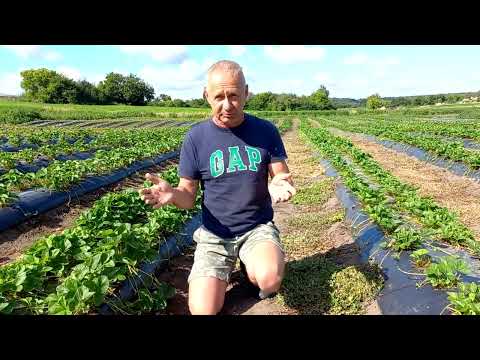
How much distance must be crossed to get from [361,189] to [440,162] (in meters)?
5.70

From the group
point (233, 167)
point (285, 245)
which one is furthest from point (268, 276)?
point (285, 245)

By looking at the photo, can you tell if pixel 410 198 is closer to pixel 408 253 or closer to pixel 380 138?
pixel 408 253

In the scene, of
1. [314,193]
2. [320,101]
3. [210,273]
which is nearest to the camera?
[210,273]

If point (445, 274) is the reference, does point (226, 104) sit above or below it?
above

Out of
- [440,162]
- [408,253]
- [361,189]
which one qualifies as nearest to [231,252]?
[408,253]

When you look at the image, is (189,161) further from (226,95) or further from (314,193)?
(314,193)

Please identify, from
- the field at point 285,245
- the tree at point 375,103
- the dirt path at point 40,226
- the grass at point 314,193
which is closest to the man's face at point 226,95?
the field at point 285,245

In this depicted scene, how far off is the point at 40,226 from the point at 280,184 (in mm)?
4303

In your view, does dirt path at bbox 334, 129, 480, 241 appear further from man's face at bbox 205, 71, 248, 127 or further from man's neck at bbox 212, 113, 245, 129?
man's face at bbox 205, 71, 248, 127

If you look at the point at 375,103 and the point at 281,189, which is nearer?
the point at 281,189

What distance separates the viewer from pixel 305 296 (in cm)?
362

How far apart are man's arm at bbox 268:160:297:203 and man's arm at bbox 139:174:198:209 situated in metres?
0.66

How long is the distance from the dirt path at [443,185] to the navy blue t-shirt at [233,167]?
330 cm

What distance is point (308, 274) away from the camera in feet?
13.3
